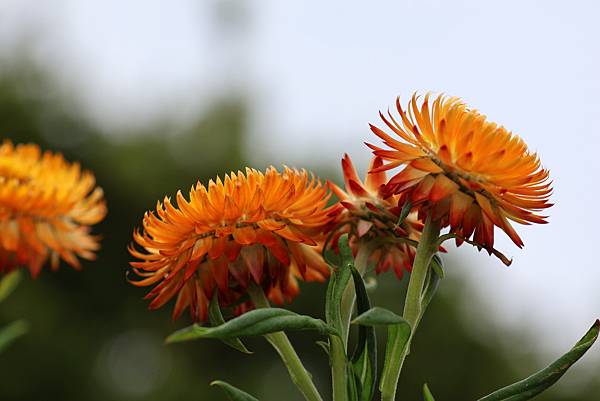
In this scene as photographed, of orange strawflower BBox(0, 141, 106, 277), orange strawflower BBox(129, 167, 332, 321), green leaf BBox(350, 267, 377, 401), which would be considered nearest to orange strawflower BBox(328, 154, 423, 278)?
orange strawflower BBox(129, 167, 332, 321)

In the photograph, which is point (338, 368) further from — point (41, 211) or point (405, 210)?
point (41, 211)

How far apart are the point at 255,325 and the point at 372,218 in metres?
0.48

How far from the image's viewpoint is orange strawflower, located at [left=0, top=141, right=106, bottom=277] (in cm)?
336

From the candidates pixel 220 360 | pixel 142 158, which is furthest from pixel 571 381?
pixel 142 158

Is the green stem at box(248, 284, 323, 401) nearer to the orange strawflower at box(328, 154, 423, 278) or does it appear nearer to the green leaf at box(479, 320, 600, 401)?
the orange strawflower at box(328, 154, 423, 278)

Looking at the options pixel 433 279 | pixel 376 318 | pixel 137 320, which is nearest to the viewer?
pixel 376 318

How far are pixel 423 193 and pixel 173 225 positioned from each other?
21.0 inches

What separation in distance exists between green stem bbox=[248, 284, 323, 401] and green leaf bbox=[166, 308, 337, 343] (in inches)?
8.2

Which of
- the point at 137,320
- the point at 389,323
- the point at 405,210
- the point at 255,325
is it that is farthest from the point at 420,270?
the point at 137,320

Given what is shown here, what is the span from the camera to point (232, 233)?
2.02m

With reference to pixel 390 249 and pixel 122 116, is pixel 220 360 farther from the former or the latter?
pixel 390 249

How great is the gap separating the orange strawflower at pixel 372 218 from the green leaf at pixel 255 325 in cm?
35

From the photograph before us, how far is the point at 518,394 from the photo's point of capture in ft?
5.95

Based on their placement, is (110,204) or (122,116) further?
(122,116)
